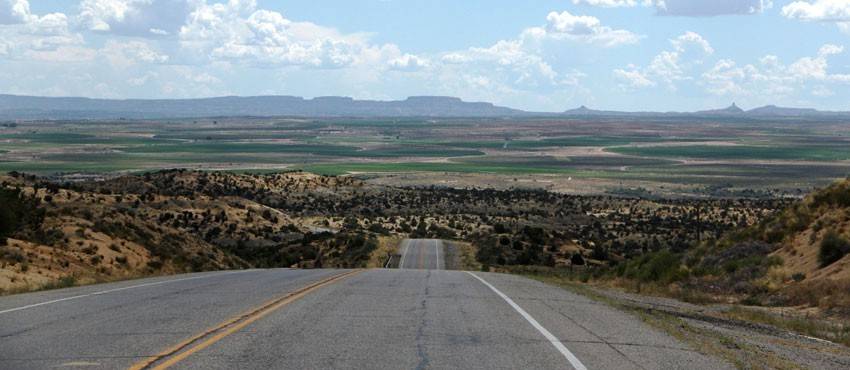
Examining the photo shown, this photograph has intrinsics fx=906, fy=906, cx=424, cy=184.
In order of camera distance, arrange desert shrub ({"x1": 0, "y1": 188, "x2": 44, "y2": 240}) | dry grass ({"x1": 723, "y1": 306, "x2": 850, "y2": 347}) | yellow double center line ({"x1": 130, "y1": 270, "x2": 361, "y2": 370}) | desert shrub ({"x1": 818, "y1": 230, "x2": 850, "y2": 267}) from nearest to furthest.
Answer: yellow double center line ({"x1": 130, "y1": 270, "x2": 361, "y2": 370}) < dry grass ({"x1": 723, "y1": 306, "x2": 850, "y2": 347}) < desert shrub ({"x1": 818, "y1": 230, "x2": 850, "y2": 267}) < desert shrub ({"x1": 0, "y1": 188, "x2": 44, "y2": 240})

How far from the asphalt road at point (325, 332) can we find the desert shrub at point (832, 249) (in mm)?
7804

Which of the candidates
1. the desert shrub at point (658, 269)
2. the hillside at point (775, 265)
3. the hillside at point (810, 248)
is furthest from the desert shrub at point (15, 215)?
the hillside at point (810, 248)

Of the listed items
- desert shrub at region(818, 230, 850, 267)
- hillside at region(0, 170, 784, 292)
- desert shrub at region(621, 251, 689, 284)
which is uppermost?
desert shrub at region(818, 230, 850, 267)

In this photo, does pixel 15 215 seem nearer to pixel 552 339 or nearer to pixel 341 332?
pixel 341 332

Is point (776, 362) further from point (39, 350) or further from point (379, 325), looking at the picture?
point (39, 350)

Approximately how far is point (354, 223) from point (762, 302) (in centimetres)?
7271

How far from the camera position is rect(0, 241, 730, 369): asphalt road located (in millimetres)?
10203

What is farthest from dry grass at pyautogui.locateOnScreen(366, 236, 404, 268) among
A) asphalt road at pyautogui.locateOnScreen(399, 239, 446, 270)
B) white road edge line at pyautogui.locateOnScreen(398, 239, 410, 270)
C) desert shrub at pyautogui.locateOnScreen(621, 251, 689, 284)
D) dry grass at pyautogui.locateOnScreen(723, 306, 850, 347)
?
dry grass at pyautogui.locateOnScreen(723, 306, 850, 347)

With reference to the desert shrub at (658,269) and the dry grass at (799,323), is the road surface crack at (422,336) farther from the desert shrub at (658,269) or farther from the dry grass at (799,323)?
the desert shrub at (658,269)

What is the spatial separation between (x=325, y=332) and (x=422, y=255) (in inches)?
1924

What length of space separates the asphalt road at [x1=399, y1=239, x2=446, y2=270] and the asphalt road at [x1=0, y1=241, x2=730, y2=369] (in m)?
34.8

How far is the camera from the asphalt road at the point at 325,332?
33.5 feet

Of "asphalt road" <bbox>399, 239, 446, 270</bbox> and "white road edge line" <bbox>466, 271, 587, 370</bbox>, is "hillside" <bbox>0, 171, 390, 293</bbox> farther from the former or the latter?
"white road edge line" <bbox>466, 271, 587, 370</bbox>

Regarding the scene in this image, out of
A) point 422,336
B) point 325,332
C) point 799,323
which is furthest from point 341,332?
point 799,323
